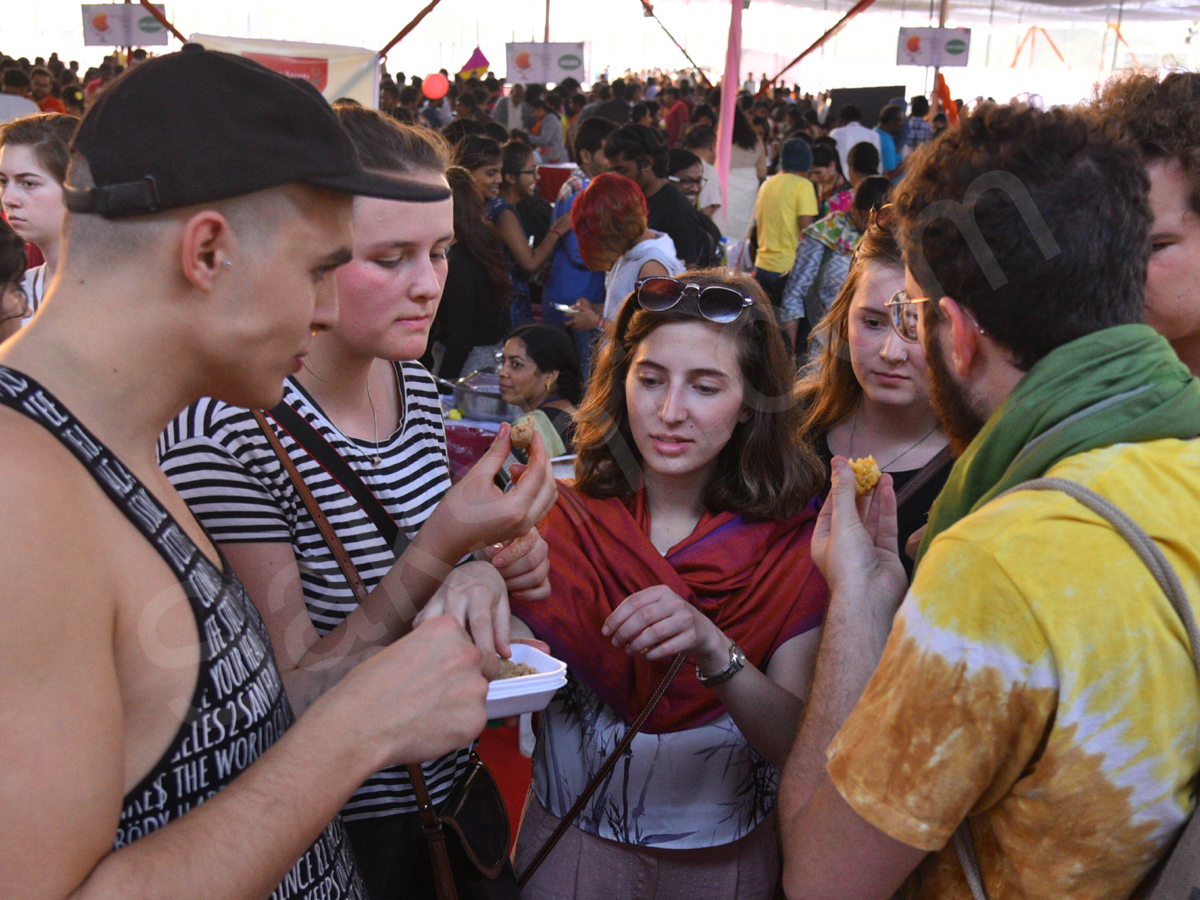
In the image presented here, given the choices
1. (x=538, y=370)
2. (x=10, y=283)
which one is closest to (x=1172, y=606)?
(x=10, y=283)

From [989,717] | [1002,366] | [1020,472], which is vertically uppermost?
[1002,366]

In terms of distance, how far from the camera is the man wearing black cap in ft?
2.51

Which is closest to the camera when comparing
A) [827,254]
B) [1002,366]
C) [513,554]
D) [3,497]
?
[3,497]

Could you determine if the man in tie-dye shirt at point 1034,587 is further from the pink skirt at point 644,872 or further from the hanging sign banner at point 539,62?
the hanging sign banner at point 539,62

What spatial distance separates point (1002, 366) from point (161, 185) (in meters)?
0.97

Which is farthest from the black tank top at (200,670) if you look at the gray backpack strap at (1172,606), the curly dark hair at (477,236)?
the curly dark hair at (477,236)

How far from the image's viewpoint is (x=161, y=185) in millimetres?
902

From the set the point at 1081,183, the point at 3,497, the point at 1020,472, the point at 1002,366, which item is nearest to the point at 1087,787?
the point at 1020,472

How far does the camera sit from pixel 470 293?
17.2ft

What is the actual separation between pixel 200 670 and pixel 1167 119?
1.70 m

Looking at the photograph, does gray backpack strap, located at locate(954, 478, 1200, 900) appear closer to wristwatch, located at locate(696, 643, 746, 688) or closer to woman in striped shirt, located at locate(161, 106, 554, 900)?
wristwatch, located at locate(696, 643, 746, 688)

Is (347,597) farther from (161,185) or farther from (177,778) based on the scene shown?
(161,185)

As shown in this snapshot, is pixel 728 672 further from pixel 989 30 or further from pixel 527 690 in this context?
pixel 989 30

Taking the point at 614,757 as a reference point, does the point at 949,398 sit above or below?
above
